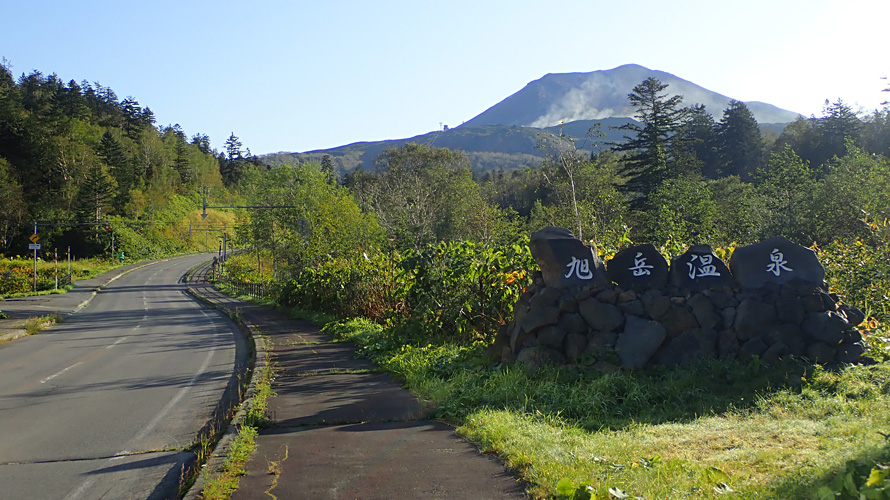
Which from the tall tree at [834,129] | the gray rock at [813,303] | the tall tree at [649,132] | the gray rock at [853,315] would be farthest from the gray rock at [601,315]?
the tall tree at [834,129]

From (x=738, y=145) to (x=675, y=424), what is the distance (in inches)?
2116

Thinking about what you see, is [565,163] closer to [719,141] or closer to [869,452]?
[869,452]

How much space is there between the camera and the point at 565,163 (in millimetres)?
17328

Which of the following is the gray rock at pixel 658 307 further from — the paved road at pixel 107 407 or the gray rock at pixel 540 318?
the paved road at pixel 107 407

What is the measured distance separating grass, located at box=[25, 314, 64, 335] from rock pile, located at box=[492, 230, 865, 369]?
2126 cm

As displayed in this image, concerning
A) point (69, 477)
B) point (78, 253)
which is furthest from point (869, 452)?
point (78, 253)

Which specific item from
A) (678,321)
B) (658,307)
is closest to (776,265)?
(678,321)

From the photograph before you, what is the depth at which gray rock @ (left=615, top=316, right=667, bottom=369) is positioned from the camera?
25.2ft

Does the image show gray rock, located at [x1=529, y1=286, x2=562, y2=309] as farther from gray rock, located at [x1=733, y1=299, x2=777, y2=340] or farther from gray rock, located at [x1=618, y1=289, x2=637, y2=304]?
gray rock, located at [x1=733, y1=299, x2=777, y2=340]

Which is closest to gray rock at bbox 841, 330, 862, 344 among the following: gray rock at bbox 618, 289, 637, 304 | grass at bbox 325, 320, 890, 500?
grass at bbox 325, 320, 890, 500

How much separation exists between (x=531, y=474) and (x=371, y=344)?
7.89 m

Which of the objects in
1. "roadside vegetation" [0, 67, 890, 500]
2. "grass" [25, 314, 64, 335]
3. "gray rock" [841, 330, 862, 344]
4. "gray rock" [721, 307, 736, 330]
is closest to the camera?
"roadside vegetation" [0, 67, 890, 500]

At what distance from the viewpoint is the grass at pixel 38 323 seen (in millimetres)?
23411

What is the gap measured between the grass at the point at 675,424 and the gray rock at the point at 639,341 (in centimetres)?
17
